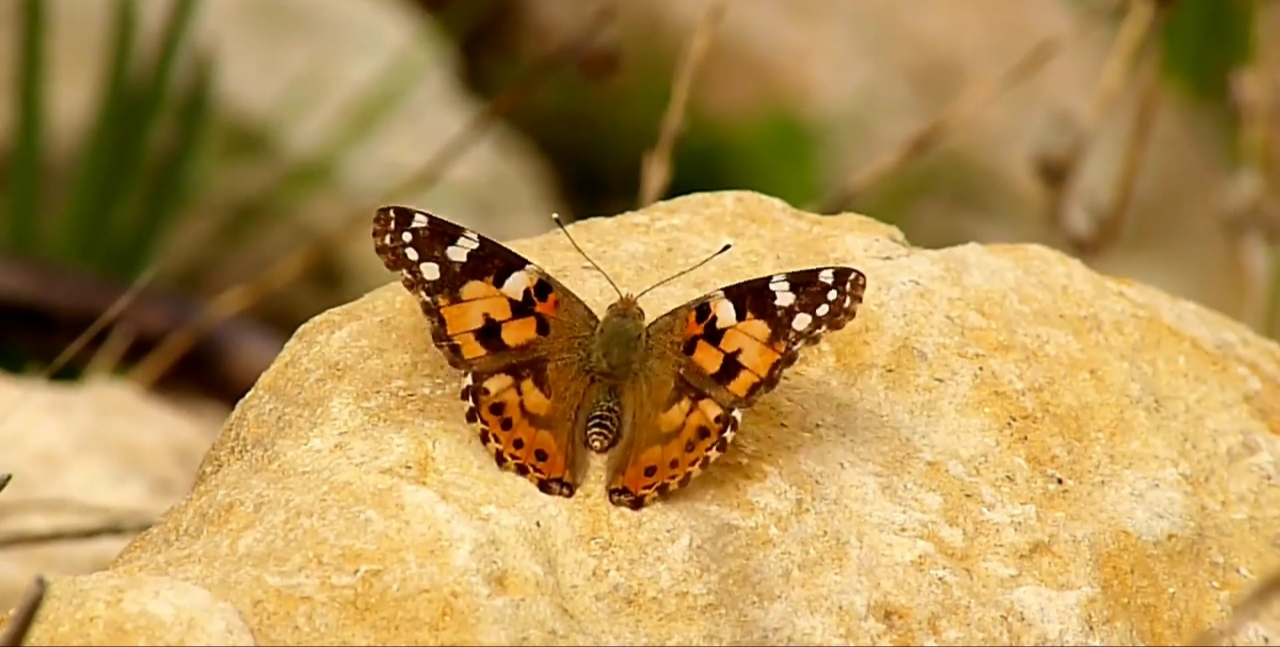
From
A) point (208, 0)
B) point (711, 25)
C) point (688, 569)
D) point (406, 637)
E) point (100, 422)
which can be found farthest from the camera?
point (208, 0)

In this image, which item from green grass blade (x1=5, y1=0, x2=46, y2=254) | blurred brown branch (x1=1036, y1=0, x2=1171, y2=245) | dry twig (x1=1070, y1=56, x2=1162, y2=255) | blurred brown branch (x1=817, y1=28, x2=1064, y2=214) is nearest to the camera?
blurred brown branch (x1=817, y1=28, x2=1064, y2=214)

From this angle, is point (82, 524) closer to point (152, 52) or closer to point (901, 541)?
point (901, 541)

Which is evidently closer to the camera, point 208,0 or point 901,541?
point 901,541

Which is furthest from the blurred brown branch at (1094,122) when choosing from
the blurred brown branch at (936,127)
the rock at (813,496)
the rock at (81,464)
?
the rock at (81,464)

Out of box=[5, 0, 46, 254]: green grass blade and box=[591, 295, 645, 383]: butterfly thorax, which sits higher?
box=[591, 295, 645, 383]: butterfly thorax

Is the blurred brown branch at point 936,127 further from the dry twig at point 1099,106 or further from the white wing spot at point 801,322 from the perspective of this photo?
the white wing spot at point 801,322

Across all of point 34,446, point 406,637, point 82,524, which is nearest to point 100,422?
point 34,446

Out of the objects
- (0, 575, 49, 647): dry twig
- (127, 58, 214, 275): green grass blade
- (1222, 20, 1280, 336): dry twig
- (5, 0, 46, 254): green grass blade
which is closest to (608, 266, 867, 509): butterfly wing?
(0, 575, 49, 647): dry twig

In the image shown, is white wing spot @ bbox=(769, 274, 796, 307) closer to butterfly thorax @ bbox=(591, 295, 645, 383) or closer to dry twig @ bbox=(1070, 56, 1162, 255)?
butterfly thorax @ bbox=(591, 295, 645, 383)
